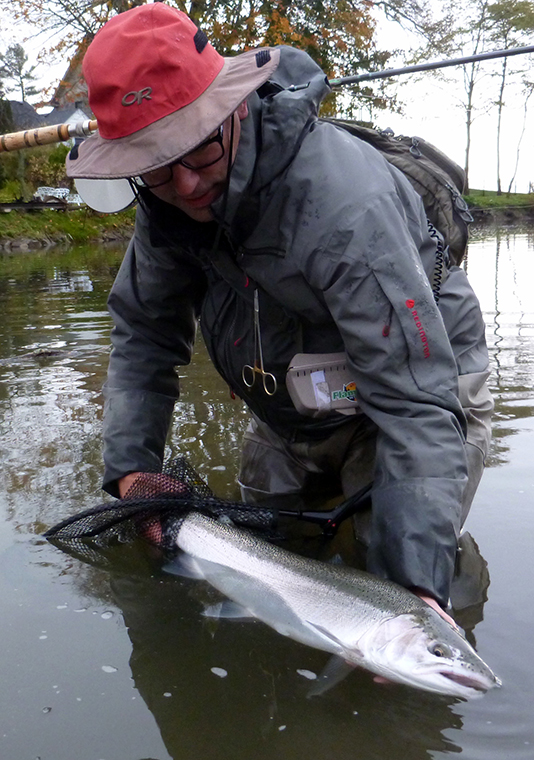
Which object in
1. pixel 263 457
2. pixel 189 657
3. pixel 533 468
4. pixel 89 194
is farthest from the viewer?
pixel 533 468

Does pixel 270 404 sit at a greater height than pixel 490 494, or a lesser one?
greater

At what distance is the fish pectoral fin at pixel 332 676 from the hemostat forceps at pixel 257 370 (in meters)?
1.16

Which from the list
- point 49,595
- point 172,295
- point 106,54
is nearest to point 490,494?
point 172,295

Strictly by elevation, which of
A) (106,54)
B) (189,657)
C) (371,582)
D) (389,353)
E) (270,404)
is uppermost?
(106,54)

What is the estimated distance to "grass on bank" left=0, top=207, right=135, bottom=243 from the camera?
29.4 m

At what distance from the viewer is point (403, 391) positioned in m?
2.52

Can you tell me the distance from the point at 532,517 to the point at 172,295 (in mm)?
1927

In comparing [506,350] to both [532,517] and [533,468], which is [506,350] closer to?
[533,468]

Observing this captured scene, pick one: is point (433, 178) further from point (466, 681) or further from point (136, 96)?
point (466, 681)

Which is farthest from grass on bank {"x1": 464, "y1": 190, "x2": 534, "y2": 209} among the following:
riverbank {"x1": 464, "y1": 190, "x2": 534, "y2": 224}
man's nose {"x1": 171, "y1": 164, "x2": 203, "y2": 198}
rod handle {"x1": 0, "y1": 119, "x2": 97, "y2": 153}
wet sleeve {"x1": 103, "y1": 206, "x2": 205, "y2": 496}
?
man's nose {"x1": 171, "y1": 164, "x2": 203, "y2": 198}

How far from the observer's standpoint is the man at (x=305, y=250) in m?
2.48

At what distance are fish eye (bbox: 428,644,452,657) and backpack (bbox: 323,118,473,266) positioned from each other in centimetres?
179

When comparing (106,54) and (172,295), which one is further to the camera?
(172,295)

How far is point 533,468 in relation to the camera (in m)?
4.12
